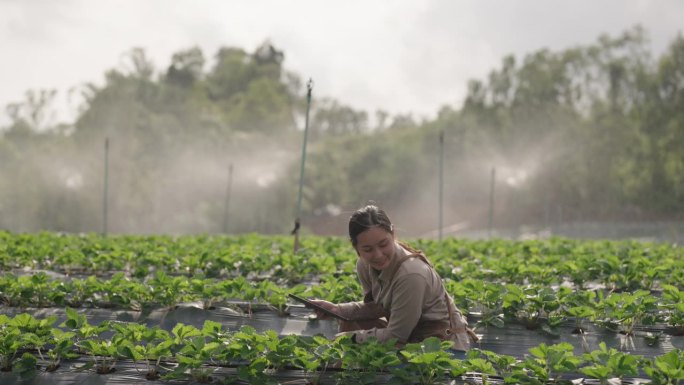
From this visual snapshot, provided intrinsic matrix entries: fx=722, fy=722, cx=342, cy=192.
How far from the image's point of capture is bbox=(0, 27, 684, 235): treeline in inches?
879

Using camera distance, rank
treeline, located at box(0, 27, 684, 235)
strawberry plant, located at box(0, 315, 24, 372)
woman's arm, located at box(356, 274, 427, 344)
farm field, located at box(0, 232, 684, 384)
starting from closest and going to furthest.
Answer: farm field, located at box(0, 232, 684, 384) < woman's arm, located at box(356, 274, 427, 344) < strawberry plant, located at box(0, 315, 24, 372) < treeline, located at box(0, 27, 684, 235)

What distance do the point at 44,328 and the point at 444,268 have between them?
3086 mm

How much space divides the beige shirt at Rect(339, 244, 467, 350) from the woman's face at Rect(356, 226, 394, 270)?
0.16 feet

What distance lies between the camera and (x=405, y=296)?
9.99 ft

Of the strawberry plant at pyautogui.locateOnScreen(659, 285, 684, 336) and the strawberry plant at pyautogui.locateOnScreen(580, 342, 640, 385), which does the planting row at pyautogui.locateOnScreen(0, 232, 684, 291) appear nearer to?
the strawberry plant at pyautogui.locateOnScreen(659, 285, 684, 336)

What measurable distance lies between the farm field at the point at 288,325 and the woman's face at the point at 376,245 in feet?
1.14

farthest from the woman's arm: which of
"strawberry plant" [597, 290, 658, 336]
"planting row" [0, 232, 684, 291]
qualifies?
"planting row" [0, 232, 684, 291]

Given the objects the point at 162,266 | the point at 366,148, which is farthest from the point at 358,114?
the point at 162,266

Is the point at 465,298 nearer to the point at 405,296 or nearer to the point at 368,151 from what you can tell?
the point at 405,296

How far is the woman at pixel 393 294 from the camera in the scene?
2996 millimetres

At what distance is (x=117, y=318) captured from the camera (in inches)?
176

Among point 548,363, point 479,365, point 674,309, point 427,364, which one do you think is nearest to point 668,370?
point 548,363

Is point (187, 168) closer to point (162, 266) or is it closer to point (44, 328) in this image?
point (162, 266)

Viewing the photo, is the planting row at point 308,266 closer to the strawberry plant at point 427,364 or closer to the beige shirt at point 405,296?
the beige shirt at point 405,296
